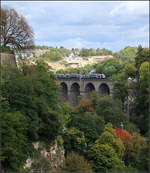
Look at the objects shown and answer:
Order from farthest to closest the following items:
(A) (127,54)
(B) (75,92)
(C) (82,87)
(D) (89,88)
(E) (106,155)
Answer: (A) (127,54), (B) (75,92), (D) (89,88), (C) (82,87), (E) (106,155)

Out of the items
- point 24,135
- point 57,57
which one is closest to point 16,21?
point 24,135

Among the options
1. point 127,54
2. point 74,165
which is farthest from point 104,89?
point 127,54

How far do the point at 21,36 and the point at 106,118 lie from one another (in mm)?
15728

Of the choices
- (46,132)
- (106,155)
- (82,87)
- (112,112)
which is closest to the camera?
(46,132)

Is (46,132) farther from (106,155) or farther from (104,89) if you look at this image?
(104,89)

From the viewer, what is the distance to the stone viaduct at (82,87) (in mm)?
60297

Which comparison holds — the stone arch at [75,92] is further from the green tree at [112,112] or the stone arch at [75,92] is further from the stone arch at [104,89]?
the green tree at [112,112]

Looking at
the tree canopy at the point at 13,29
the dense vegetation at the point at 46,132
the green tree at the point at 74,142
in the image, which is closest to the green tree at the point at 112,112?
the dense vegetation at the point at 46,132

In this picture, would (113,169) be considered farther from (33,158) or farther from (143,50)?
(143,50)

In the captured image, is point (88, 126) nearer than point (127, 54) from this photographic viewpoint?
Yes

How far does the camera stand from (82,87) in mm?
63750

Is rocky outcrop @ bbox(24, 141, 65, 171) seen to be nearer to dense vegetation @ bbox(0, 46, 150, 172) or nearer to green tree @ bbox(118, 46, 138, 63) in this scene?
dense vegetation @ bbox(0, 46, 150, 172)

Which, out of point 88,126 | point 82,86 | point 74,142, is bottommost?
point 74,142

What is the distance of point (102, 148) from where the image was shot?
25.9m
